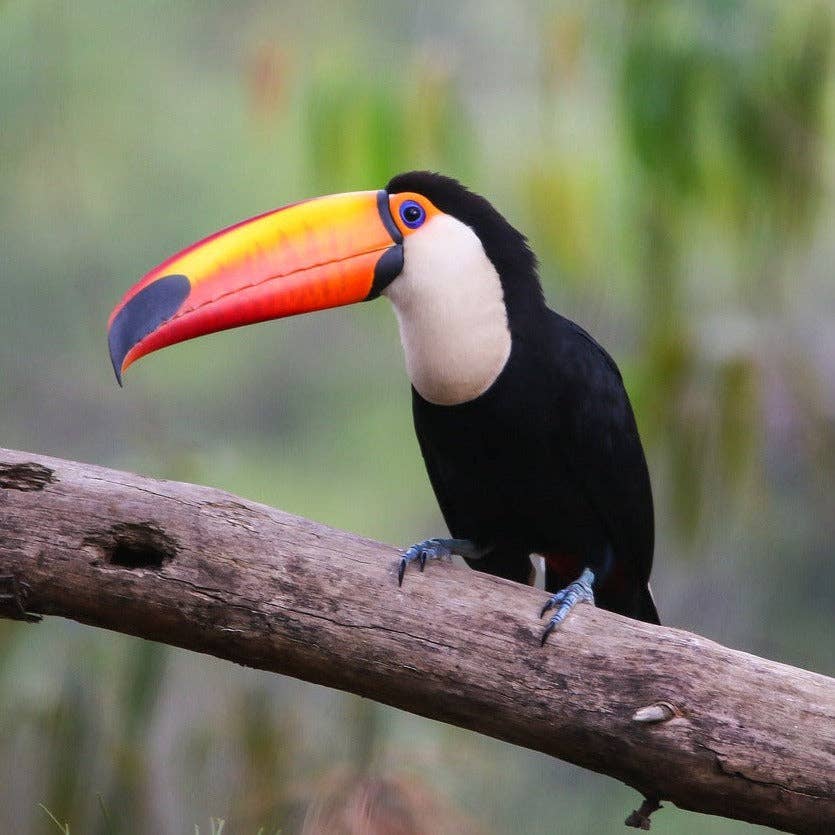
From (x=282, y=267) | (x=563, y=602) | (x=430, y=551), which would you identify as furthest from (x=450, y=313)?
(x=563, y=602)

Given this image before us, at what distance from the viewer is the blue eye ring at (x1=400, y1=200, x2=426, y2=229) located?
1.98 metres

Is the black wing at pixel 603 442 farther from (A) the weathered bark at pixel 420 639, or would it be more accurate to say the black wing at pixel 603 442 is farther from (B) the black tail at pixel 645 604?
(A) the weathered bark at pixel 420 639

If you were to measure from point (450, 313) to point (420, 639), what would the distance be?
0.54m

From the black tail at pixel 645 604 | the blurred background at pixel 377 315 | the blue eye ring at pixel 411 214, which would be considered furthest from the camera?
the blurred background at pixel 377 315

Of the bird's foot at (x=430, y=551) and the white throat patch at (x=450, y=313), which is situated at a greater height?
the white throat patch at (x=450, y=313)

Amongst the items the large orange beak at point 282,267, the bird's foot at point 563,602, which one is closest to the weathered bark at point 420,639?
the bird's foot at point 563,602

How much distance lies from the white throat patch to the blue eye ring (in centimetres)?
2

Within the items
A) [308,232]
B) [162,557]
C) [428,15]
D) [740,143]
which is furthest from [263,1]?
[162,557]

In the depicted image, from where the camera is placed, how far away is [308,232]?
1961mm

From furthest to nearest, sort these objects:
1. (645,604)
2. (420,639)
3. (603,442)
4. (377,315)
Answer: (377,315)
(645,604)
(603,442)
(420,639)

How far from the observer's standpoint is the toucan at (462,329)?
74.9 inches

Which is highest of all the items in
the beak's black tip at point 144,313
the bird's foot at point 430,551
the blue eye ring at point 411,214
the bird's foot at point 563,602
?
the blue eye ring at point 411,214

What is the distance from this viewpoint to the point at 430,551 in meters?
1.84

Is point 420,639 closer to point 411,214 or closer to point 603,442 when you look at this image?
point 603,442
